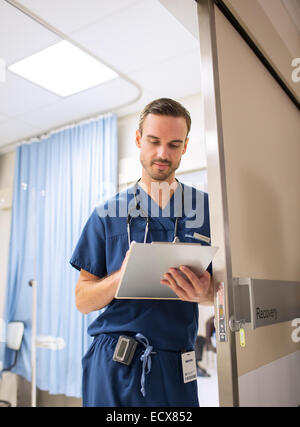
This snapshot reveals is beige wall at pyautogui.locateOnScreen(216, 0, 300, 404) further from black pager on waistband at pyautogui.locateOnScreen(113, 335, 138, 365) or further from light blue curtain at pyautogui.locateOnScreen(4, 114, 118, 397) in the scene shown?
light blue curtain at pyautogui.locateOnScreen(4, 114, 118, 397)

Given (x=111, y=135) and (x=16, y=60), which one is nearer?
(x=16, y=60)

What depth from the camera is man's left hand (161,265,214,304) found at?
853mm

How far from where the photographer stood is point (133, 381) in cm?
106

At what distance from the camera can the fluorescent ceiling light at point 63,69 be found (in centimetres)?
225

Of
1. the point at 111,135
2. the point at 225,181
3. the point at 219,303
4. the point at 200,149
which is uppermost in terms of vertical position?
the point at 111,135

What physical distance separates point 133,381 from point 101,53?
1.94 metres

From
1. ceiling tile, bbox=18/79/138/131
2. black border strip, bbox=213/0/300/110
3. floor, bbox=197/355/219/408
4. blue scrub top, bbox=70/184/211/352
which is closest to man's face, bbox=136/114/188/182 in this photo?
blue scrub top, bbox=70/184/211/352

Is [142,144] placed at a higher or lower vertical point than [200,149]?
lower

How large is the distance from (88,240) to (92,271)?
0.11 metres

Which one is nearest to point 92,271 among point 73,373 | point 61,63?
point 61,63

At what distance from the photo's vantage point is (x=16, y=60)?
226 cm

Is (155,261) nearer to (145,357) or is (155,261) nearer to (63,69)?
(145,357)

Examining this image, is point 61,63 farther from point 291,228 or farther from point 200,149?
point 291,228

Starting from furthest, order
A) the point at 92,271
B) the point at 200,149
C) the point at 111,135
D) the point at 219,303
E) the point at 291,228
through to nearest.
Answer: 1. the point at 111,135
2. the point at 200,149
3. the point at 291,228
4. the point at 92,271
5. the point at 219,303
